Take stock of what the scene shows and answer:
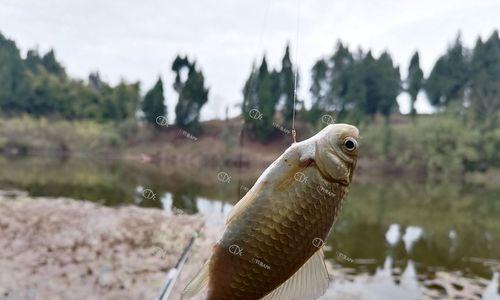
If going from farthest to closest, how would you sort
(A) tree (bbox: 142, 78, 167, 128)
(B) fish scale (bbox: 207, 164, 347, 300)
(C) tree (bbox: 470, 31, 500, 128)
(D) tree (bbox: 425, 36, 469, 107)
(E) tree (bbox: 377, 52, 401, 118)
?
1. (D) tree (bbox: 425, 36, 469, 107)
2. (E) tree (bbox: 377, 52, 401, 118)
3. (C) tree (bbox: 470, 31, 500, 128)
4. (A) tree (bbox: 142, 78, 167, 128)
5. (B) fish scale (bbox: 207, 164, 347, 300)

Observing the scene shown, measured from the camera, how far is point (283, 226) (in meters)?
1.14

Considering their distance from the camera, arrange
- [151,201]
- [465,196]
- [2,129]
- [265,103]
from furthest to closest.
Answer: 1. [2,129]
2. [265,103]
3. [465,196]
4. [151,201]

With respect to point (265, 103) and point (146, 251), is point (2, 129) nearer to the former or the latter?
point (265, 103)

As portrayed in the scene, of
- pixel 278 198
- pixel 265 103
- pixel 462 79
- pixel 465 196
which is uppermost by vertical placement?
pixel 462 79

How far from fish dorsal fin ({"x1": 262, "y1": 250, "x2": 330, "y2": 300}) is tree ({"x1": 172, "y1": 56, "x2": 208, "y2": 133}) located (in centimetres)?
2192

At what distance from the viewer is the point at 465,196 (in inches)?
891

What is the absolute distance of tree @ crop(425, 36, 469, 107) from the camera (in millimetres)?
44344

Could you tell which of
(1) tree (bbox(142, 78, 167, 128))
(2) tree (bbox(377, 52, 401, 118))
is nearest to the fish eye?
(1) tree (bbox(142, 78, 167, 128))

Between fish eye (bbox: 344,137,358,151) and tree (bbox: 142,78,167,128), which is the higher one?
tree (bbox: 142,78,167,128)

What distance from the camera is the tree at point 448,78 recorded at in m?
44.3

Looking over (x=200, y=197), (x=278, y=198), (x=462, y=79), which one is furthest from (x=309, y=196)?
(x=462, y=79)

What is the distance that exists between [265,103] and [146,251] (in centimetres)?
2322

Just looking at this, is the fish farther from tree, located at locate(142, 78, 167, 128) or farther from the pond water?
tree, located at locate(142, 78, 167, 128)

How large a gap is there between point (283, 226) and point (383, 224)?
44.8 ft
